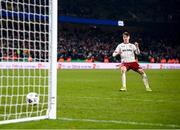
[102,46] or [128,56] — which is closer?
[128,56]

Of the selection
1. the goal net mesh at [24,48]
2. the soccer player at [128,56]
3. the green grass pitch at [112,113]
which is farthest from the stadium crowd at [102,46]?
the green grass pitch at [112,113]

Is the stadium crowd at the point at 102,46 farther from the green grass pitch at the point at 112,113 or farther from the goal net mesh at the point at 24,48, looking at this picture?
the green grass pitch at the point at 112,113

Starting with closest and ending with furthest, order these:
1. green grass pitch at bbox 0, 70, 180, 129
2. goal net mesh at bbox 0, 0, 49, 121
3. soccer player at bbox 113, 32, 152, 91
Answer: green grass pitch at bbox 0, 70, 180, 129 < goal net mesh at bbox 0, 0, 49, 121 < soccer player at bbox 113, 32, 152, 91

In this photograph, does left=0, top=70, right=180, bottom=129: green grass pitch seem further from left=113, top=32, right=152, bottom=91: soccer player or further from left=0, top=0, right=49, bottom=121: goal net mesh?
left=113, top=32, right=152, bottom=91: soccer player

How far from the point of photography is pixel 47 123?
27.2ft

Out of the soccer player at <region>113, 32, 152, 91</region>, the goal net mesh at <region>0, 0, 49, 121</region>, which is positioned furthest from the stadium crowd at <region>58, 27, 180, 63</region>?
the goal net mesh at <region>0, 0, 49, 121</region>

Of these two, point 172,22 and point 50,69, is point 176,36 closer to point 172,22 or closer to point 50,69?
point 172,22

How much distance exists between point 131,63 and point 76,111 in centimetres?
644

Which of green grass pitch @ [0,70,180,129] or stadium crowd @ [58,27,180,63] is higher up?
stadium crowd @ [58,27,180,63]

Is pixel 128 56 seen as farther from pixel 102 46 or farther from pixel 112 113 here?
pixel 102 46

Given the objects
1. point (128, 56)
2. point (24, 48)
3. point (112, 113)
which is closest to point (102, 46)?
point (128, 56)

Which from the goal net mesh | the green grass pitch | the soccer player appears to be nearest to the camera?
the green grass pitch

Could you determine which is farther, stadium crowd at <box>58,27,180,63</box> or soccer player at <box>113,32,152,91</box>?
stadium crowd at <box>58,27,180,63</box>

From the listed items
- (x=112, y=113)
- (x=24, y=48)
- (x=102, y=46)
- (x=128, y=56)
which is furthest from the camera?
(x=102, y=46)
